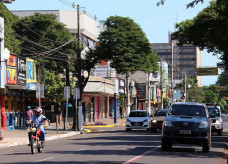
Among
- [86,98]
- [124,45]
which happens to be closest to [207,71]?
[86,98]

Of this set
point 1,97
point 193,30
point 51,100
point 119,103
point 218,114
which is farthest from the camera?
point 119,103

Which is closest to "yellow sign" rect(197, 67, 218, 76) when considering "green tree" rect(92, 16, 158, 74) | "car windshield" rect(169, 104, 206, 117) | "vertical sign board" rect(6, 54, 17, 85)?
"green tree" rect(92, 16, 158, 74)

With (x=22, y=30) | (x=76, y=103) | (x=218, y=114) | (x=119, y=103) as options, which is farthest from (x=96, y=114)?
(x=218, y=114)

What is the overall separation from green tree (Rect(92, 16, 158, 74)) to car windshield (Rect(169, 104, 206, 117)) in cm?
2257

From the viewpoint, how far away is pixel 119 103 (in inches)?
3600

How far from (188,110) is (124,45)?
24.1 meters

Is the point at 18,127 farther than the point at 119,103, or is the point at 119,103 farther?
the point at 119,103

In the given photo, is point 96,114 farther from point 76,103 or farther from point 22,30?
Answer: point 76,103

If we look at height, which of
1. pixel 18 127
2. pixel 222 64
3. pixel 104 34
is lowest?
pixel 18 127

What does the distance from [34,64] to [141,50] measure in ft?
30.0

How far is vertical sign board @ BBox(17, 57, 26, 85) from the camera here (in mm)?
41688

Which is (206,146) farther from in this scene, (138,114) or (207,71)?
(207,71)

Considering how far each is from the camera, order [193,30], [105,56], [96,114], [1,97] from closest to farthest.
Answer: [193,30], [1,97], [105,56], [96,114]

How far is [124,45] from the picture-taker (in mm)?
46344
